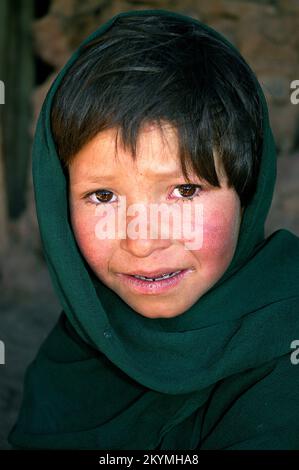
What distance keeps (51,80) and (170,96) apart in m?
1.98

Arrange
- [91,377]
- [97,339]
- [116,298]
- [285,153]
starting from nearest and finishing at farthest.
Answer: [97,339] → [116,298] → [91,377] → [285,153]

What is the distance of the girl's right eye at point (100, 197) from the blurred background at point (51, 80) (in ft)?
5.31

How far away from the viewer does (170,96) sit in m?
1.43

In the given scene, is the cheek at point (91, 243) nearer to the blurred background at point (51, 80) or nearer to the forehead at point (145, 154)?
the forehead at point (145, 154)

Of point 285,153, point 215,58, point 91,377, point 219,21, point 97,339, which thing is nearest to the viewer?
point 215,58

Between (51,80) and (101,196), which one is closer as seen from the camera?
(101,196)

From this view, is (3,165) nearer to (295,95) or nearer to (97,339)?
(295,95)

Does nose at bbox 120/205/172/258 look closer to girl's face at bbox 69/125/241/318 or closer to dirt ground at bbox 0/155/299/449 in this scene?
girl's face at bbox 69/125/241/318

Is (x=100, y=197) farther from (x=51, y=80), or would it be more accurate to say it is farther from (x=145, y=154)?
(x=51, y=80)

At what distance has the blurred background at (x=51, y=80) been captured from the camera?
128 inches

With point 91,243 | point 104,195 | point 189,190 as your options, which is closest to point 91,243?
point 91,243

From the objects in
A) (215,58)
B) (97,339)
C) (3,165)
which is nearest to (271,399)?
(97,339)
